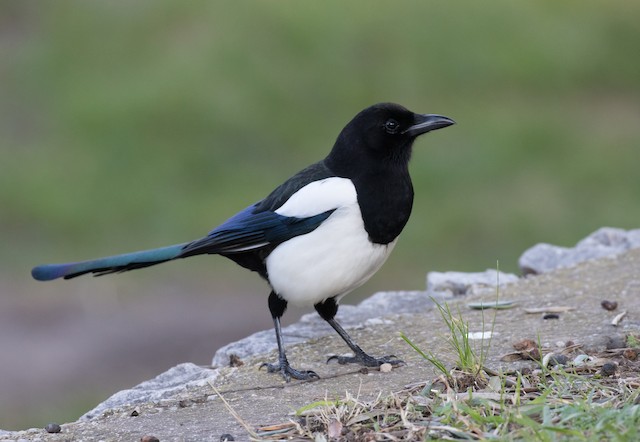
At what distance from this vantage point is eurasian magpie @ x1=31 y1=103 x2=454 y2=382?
14.0 ft

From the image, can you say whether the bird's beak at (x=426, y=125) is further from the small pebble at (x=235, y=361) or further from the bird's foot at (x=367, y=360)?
the small pebble at (x=235, y=361)

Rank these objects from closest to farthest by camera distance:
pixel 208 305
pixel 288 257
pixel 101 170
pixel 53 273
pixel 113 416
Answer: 1. pixel 113 416
2. pixel 288 257
3. pixel 53 273
4. pixel 208 305
5. pixel 101 170

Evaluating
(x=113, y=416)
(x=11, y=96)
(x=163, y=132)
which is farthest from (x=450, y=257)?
(x=113, y=416)

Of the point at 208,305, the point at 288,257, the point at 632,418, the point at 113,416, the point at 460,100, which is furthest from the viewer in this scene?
the point at 460,100

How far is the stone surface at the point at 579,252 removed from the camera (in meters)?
5.89

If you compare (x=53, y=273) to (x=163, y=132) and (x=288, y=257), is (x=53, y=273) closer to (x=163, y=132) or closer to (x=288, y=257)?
(x=288, y=257)

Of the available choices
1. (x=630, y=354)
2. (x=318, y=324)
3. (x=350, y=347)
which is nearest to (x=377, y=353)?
(x=350, y=347)

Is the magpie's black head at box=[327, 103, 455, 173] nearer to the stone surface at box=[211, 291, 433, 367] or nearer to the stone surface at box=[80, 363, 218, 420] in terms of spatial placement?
the stone surface at box=[211, 291, 433, 367]

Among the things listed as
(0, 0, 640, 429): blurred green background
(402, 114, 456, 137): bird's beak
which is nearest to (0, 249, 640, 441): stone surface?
(402, 114, 456, 137): bird's beak

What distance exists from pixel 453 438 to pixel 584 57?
384 inches

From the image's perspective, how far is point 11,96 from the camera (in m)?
12.3

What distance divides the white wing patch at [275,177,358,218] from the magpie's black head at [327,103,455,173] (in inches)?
4.8

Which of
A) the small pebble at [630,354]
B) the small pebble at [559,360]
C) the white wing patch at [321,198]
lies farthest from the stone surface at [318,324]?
the small pebble at [630,354]

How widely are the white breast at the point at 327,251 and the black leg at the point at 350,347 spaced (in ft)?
0.63
